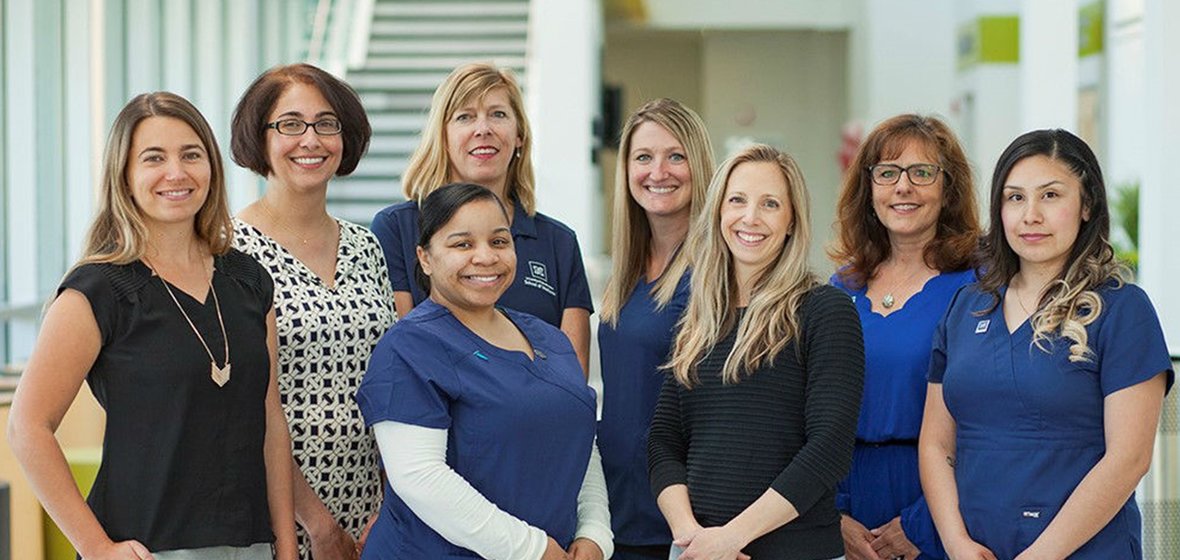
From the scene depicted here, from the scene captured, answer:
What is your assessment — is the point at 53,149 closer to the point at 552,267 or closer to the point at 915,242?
the point at 552,267

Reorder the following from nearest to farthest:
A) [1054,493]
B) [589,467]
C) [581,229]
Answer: [1054,493]
[589,467]
[581,229]

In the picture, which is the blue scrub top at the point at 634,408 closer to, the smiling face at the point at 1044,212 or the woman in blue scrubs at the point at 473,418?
the woman in blue scrubs at the point at 473,418

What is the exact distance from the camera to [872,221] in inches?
143

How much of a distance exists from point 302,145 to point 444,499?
986 millimetres

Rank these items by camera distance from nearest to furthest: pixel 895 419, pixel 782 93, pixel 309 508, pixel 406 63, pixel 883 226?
pixel 309 508 < pixel 895 419 < pixel 883 226 < pixel 406 63 < pixel 782 93

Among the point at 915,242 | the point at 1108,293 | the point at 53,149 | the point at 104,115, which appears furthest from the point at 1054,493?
the point at 104,115

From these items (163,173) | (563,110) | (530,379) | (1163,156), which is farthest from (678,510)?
(563,110)


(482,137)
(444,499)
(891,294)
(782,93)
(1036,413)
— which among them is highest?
(782,93)

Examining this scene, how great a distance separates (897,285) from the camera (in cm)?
351

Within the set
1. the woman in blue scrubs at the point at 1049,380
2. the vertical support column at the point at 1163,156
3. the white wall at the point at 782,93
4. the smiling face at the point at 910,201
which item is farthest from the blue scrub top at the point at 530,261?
the white wall at the point at 782,93

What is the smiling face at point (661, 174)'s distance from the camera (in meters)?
3.72

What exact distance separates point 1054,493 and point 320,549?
1.61 meters

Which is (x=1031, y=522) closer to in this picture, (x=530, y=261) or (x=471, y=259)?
(x=471, y=259)

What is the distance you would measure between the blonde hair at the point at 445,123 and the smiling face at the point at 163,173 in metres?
0.88
